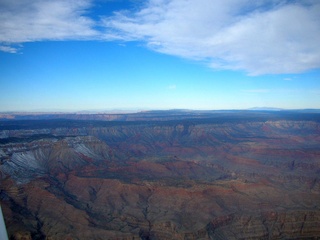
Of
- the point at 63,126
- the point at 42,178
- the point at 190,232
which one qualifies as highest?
the point at 63,126

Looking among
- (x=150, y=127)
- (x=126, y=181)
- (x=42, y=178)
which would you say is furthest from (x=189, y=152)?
(x=42, y=178)

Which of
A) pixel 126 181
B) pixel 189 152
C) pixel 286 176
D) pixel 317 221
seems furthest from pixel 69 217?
pixel 189 152

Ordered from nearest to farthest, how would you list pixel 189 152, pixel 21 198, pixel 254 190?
pixel 21 198 < pixel 254 190 < pixel 189 152

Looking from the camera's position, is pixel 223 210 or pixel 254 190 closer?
pixel 223 210

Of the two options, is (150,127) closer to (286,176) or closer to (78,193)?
(286,176)

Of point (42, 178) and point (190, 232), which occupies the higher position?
point (42, 178)

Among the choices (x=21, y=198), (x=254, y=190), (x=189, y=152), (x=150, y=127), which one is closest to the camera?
(x=21, y=198)
